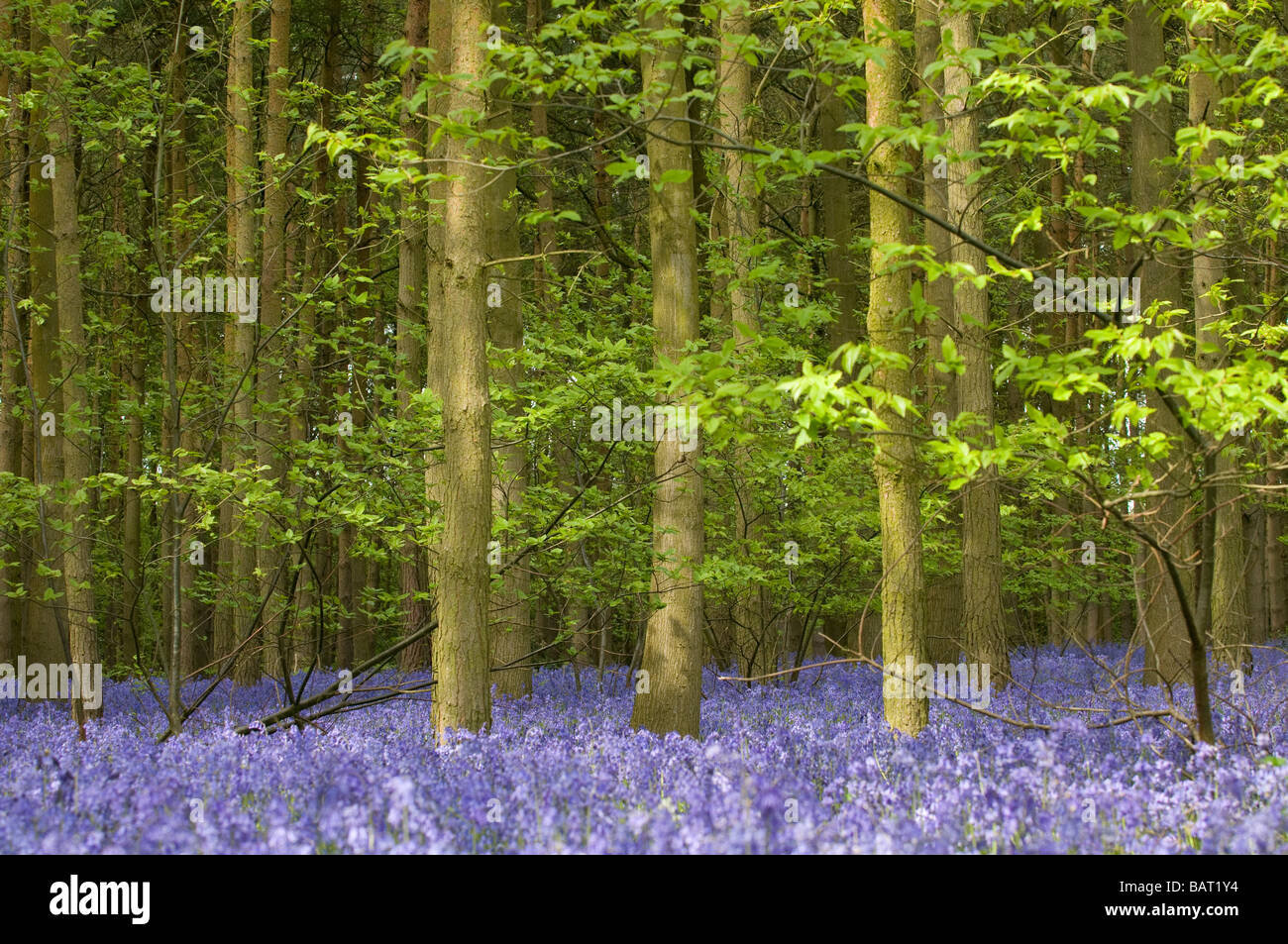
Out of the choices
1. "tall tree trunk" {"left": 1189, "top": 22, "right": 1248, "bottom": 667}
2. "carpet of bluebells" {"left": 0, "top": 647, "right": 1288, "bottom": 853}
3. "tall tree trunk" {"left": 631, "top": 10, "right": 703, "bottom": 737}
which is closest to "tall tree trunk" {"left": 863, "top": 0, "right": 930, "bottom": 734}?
"carpet of bluebells" {"left": 0, "top": 647, "right": 1288, "bottom": 853}

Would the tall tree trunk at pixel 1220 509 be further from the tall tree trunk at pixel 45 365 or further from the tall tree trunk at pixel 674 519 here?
the tall tree trunk at pixel 45 365

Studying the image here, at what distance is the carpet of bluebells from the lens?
13.4 ft

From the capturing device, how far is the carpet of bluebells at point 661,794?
4082mm

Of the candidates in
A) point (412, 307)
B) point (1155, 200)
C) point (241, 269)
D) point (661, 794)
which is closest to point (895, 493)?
point (661, 794)

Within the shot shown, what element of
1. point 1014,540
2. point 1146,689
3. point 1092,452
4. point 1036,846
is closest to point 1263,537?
point 1014,540

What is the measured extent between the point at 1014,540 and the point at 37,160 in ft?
44.5

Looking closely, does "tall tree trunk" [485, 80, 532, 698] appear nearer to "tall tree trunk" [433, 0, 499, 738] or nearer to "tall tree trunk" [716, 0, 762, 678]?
"tall tree trunk" [716, 0, 762, 678]

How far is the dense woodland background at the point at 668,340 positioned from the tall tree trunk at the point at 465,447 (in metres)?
0.03

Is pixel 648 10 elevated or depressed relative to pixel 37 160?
depressed

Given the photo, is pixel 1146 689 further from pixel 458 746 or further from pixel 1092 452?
pixel 458 746

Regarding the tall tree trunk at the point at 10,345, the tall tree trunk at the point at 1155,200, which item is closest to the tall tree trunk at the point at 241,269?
the tall tree trunk at the point at 10,345

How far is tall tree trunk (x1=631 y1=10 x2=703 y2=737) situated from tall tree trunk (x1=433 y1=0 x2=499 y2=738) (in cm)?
206

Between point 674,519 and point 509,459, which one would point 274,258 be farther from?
point 674,519

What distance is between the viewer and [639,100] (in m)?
5.35
